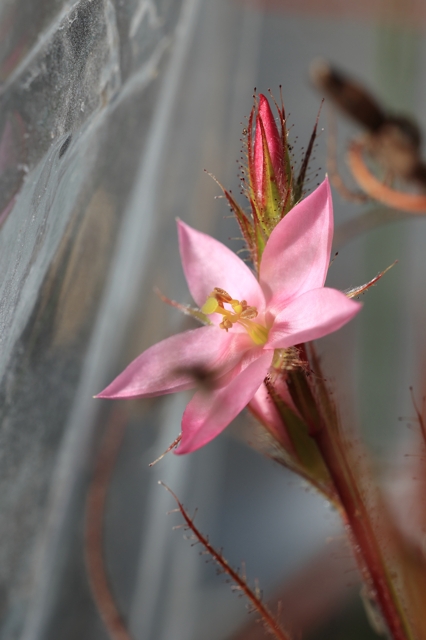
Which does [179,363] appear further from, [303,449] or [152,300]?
[152,300]

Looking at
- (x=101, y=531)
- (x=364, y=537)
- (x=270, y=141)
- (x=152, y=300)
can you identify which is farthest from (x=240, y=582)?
(x=152, y=300)

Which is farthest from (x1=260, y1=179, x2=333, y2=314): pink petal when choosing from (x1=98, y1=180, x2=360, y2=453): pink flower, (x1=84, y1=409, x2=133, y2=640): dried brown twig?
(x1=84, y1=409, x2=133, y2=640): dried brown twig

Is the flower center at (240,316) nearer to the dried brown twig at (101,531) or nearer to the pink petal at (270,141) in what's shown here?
the pink petal at (270,141)

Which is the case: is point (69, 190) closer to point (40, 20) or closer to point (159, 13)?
point (40, 20)

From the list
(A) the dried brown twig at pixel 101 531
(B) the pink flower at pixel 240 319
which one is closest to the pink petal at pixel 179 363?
(B) the pink flower at pixel 240 319

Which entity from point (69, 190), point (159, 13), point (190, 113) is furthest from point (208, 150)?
point (69, 190)
